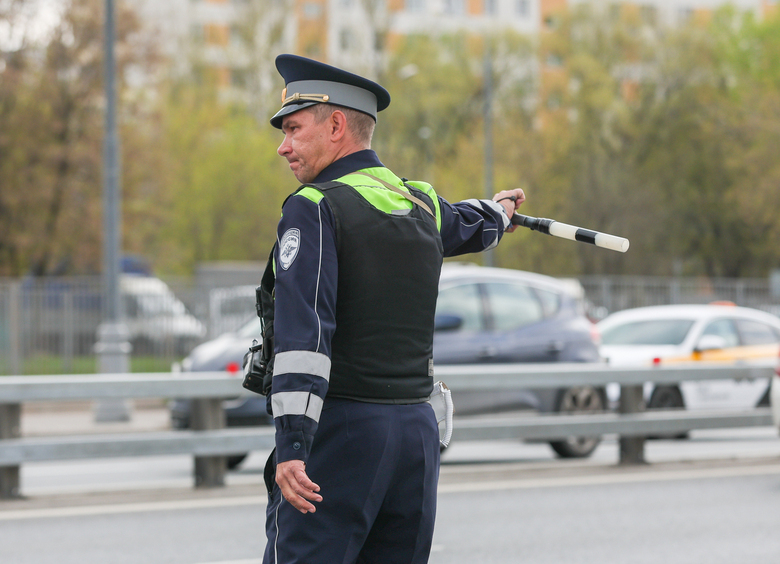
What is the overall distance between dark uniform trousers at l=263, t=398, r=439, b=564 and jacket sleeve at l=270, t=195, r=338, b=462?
5.6 inches

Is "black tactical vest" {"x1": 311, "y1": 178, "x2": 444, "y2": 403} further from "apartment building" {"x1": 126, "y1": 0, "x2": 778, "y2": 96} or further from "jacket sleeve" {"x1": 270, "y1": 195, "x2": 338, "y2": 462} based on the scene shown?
"apartment building" {"x1": 126, "y1": 0, "x2": 778, "y2": 96}

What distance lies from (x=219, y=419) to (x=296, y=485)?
17.7ft

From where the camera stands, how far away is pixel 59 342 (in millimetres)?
19062

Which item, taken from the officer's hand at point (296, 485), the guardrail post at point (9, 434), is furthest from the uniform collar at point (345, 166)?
the guardrail post at point (9, 434)

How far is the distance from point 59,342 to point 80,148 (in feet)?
23.7

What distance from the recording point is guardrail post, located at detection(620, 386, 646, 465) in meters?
9.41

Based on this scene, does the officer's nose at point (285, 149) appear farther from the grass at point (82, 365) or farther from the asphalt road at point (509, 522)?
the grass at point (82, 365)

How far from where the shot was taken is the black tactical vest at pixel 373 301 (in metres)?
3.05

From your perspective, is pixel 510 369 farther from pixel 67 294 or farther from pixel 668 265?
pixel 668 265

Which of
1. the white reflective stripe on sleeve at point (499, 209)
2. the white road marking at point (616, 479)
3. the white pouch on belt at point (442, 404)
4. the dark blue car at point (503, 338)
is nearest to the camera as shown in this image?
the white pouch on belt at point (442, 404)

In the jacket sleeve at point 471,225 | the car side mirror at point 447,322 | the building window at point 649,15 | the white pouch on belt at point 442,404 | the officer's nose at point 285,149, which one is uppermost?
the building window at point 649,15

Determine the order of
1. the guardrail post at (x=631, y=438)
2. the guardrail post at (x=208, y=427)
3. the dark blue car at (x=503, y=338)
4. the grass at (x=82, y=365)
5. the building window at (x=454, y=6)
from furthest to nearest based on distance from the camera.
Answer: the building window at (x=454, y=6), the grass at (x=82, y=365), the dark blue car at (x=503, y=338), the guardrail post at (x=631, y=438), the guardrail post at (x=208, y=427)

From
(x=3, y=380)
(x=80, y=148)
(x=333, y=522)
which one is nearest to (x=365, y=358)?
(x=333, y=522)

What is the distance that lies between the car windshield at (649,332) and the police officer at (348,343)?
10.2m
